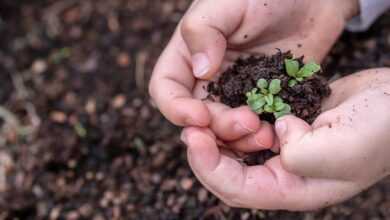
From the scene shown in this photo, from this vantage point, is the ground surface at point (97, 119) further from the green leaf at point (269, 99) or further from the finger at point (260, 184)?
the green leaf at point (269, 99)

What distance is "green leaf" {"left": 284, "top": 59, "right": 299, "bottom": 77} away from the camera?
1.73m

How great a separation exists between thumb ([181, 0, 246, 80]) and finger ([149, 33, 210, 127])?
7cm

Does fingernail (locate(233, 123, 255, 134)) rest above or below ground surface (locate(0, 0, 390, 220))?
above

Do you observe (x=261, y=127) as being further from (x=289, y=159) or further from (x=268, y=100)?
(x=289, y=159)

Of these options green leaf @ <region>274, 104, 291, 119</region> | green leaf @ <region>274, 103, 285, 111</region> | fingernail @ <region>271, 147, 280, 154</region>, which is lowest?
fingernail @ <region>271, 147, 280, 154</region>

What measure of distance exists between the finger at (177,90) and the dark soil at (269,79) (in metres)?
0.10

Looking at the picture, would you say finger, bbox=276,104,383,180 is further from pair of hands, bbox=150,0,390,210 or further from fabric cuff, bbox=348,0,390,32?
fabric cuff, bbox=348,0,390,32

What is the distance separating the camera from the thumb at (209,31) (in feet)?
5.80

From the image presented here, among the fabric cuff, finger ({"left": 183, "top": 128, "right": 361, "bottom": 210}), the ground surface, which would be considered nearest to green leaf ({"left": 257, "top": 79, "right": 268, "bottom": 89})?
finger ({"left": 183, "top": 128, "right": 361, "bottom": 210})

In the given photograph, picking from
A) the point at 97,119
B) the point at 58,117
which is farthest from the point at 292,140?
the point at 58,117

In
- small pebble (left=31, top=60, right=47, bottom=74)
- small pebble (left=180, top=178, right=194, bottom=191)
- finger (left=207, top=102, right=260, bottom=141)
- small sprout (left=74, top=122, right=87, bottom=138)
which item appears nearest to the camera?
finger (left=207, top=102, right=260, bottom=141)

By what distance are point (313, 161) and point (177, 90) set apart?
19.1 inches

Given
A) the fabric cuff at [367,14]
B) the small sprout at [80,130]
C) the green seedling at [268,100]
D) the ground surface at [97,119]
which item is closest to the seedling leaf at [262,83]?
the green seedling at [268,100]

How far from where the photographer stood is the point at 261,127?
169 centimetres
